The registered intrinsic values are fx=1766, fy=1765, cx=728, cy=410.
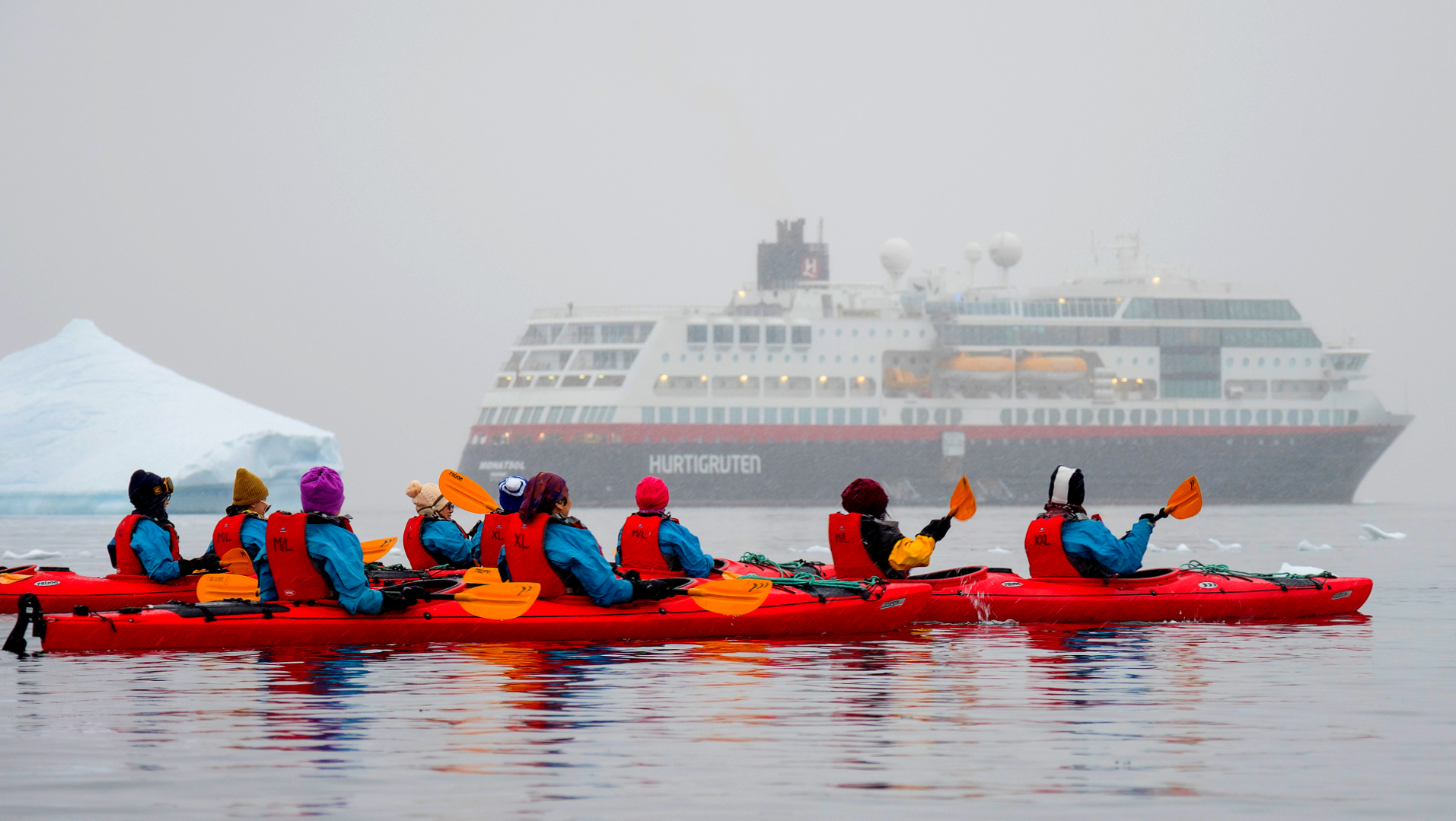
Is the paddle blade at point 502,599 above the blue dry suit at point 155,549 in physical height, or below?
below

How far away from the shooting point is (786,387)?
6612 centimetres

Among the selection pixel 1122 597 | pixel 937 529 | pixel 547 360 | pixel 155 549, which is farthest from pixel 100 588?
pixel 547 360

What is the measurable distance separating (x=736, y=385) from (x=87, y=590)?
Result: 51729mm

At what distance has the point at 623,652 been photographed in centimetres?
1148

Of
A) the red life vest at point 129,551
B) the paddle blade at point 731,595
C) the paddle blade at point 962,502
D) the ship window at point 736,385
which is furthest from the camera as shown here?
the ship window at point 736,385

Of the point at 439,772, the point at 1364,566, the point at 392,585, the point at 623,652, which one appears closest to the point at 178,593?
the point at 392,585

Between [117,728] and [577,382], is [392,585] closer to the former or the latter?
[117,728]

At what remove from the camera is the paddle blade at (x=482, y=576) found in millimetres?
11641

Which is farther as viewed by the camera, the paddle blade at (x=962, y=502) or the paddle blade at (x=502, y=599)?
the paddle blade at (x=962, y=502)

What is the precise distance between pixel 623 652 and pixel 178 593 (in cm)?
479

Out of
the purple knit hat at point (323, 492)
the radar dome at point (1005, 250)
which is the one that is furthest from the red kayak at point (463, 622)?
the radar dome at point (1005, 250)

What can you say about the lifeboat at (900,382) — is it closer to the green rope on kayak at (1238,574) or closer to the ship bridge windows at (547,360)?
the ship bridge windows at (547,360)

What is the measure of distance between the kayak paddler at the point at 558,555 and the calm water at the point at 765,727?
1.36ft

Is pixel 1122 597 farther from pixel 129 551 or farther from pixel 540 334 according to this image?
pixel 540 334
